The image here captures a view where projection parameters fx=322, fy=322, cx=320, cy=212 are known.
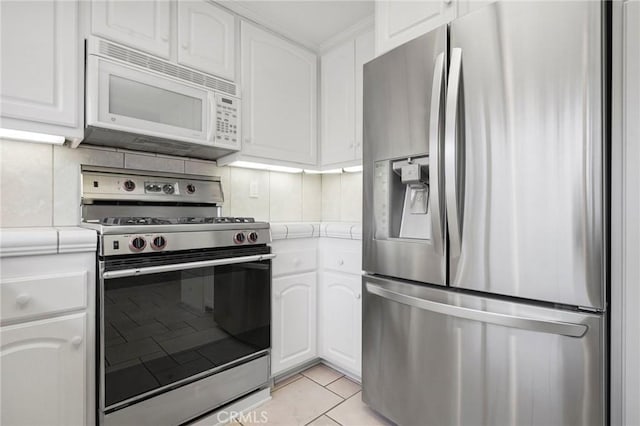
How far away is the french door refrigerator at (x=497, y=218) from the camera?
3.16 feet

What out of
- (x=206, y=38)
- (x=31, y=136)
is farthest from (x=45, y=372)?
(x=206, y=38)

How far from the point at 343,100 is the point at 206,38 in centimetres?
98

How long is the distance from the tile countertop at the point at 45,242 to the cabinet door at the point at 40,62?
51 cm

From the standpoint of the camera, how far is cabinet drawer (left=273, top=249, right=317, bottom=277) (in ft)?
6.26

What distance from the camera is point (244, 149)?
2.01m

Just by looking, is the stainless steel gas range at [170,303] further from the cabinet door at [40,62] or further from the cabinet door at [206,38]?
the cabinet door at [206,38]

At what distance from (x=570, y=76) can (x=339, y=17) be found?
1.57 meters

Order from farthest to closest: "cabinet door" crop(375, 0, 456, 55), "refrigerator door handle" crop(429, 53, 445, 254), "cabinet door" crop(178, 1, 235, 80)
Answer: "cabinet door" crop(178, 1, 235, 80), "cabinet door" crop(375, 0, 456, 55), "refrigerator door handle" crop(429, 53, 445, 254)

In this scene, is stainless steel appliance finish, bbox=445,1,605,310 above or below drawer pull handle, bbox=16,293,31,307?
above

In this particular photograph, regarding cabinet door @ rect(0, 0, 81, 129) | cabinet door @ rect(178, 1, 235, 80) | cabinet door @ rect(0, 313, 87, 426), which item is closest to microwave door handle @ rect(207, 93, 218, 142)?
cabinet door @ rect(178, 1, 235, 80)

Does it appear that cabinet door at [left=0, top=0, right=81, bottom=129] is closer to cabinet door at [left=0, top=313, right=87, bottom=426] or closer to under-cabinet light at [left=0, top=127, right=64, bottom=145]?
under-cabinet light at [left=0, top=127, right=64, bottom=145]

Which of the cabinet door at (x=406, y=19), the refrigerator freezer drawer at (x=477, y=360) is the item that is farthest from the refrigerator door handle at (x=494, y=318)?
the cabinet door at (x=406, y=19)

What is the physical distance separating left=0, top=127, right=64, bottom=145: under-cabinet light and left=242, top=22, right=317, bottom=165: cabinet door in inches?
35.9

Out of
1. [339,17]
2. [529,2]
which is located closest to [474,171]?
[529,2]
